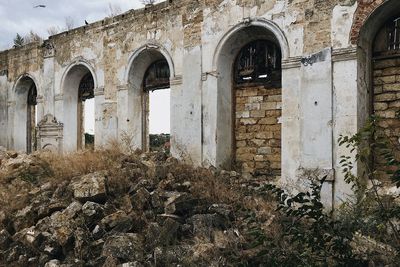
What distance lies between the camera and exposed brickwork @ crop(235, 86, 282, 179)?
7.93 meters

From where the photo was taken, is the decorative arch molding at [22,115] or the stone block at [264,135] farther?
the decorative arch molding at [22,115]

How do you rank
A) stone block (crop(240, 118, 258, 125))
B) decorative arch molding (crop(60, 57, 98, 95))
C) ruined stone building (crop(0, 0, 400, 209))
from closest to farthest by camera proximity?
ruined stone building (crop(0, 0, 400, 209)) → stone block (crop(240, 118, 258, 125)) → decorative arch molding (crop(60, 57, 98, 95))

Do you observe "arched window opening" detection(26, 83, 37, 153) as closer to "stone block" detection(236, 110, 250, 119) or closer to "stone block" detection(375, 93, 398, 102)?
"stone block" detection(236, 110, 250, 119)

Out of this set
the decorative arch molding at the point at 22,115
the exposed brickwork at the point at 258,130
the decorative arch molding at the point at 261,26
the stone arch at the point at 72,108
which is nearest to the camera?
the decorative arch molding at the point at 261,26

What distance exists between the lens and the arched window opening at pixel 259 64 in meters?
8.02

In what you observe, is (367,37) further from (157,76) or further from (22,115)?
(22,115)

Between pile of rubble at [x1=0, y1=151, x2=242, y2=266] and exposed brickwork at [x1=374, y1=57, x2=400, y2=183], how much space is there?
9.56 feet

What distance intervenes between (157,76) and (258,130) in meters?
3.22

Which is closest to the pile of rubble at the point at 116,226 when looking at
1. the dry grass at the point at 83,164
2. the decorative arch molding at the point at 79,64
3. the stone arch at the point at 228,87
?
the dry grass at the point at 83,164

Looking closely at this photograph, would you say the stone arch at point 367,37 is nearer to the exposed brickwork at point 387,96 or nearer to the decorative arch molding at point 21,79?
the exposed brickwork at point 387,96

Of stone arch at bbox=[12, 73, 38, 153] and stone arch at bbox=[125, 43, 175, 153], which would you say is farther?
stone arch at bbox=[12, 73, 38, 153]

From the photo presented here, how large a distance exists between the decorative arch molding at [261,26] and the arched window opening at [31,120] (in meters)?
7.71

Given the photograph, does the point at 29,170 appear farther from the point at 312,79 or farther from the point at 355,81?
the point at 355,81

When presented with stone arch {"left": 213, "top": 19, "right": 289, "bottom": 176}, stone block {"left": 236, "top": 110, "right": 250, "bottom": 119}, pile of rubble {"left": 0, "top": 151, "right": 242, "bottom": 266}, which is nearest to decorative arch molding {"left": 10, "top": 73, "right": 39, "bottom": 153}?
pile of rubble {"left": 0, "top": 151, "right": 242, "bottom": 266}
